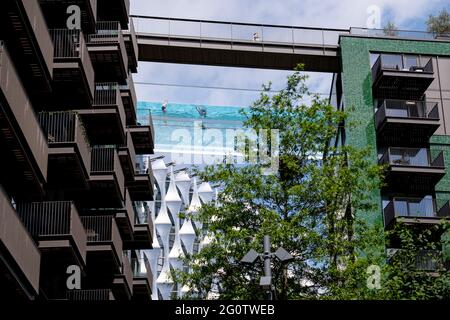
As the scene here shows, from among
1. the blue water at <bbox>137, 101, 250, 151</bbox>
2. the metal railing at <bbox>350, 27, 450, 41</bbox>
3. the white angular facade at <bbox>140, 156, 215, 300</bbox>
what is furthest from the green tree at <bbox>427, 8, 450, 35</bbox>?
the white angular facade at <bbox>140, 156, 215, 300</bbox>

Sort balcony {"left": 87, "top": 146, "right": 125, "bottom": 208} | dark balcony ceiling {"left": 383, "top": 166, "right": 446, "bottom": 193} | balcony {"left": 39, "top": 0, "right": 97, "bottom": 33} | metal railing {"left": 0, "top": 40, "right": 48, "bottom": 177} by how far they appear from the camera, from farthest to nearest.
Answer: dark balcony ceiling {"left": 383, "top": 166, "right": 446, "bottom": 193} → balcony {"left": 87, "top": 146, "right": 125, "bottom": 208} → balcony {"left": 39, "top": 0, "right": 97, "bottom": 33} → metal railing {"left": 0, "top": 40, "right": 48, "bottom": 177}

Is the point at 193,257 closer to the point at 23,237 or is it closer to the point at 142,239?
the point at 23,237

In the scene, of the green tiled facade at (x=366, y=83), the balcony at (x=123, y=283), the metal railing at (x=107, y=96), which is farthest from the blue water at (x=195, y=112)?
the metal railing at (x=107, y=96)

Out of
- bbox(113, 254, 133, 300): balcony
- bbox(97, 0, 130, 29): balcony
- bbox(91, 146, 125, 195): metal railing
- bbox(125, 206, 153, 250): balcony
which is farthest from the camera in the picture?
bbox(125, 206, 153, 250): balcony

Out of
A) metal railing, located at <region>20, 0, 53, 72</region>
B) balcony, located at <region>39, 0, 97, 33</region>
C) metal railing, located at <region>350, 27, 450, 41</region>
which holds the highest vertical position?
metal railing, located at <region>350, 27, 450, 41</region>

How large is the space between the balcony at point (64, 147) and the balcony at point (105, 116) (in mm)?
4616

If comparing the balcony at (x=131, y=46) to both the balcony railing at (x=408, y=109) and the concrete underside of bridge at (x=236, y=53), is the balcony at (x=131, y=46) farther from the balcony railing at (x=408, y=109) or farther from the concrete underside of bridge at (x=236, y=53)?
the balcony railing at (x=408, y=109)

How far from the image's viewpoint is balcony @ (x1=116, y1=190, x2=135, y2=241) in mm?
41625

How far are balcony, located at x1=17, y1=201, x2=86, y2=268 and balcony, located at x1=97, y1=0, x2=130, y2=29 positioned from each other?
13.6m

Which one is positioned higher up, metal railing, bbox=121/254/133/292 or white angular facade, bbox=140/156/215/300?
white angular facade, bbox=140/156/215/300

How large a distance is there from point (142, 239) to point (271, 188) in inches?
518

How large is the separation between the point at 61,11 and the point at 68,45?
7.81 ft

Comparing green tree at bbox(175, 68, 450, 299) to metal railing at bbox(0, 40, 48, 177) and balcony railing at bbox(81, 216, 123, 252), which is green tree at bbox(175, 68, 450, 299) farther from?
metal railing at bbox(0, 40, 48, 177)

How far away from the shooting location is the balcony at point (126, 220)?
41.6 meters
